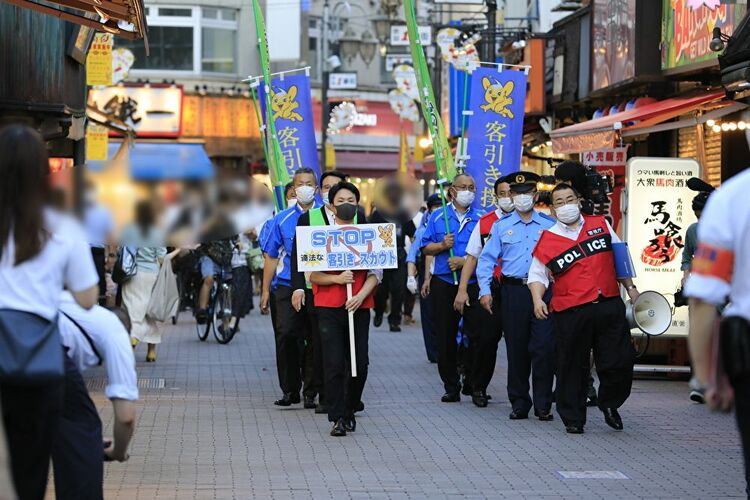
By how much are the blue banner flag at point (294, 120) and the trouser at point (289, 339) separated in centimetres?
338

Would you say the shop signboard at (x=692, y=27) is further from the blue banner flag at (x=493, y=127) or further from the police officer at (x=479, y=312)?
the police officer at (x=479, y=312)

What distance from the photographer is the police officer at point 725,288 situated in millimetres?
5121

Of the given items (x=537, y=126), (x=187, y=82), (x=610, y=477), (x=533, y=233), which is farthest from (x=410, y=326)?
(x=187, y=82)

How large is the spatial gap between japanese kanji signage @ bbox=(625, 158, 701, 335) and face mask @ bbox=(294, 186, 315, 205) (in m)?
3.80

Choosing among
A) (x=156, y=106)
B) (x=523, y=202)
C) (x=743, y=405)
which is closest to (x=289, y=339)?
(x=523, y=202)

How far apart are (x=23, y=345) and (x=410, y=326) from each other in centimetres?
1859

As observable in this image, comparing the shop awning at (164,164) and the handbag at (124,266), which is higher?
the shop awning at (164,164)

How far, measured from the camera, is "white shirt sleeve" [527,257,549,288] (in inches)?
450

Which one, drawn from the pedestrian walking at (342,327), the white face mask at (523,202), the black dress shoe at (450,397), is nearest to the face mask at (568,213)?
the white face mask at (523,202)

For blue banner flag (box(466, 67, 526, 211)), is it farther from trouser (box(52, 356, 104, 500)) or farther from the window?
the window

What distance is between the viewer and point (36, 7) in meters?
11.2

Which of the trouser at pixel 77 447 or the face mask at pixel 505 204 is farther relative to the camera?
the face mask at pixel 505 204

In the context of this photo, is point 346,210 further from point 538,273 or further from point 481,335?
point 481,335

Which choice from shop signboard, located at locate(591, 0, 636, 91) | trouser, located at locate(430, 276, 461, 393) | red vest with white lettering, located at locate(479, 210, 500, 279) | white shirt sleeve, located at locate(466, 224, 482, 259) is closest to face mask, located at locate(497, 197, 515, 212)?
red vest with white lettering, located at locate(479, 210, 500, 279)
